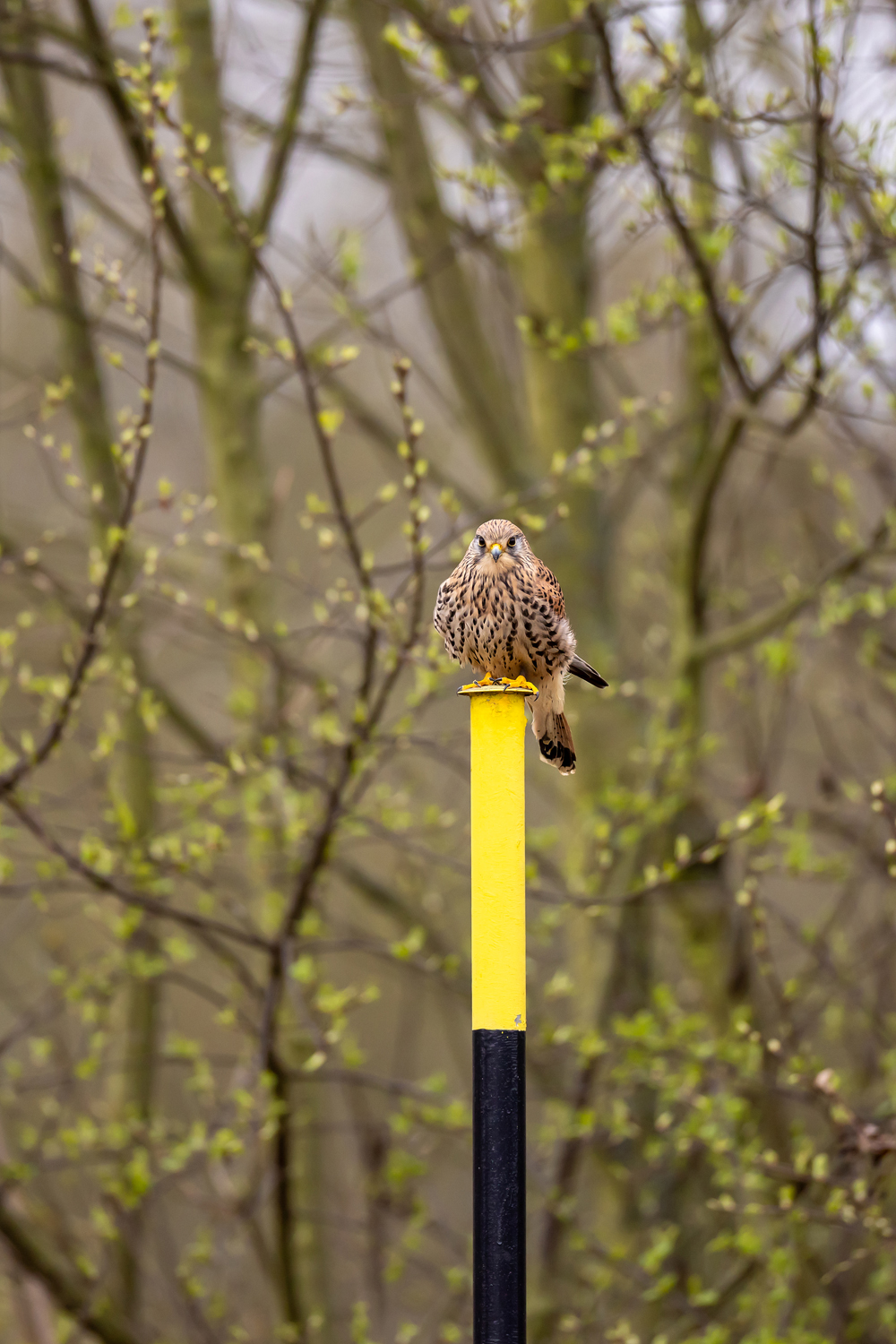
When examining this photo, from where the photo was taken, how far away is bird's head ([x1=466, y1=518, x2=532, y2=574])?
2652 millimetres

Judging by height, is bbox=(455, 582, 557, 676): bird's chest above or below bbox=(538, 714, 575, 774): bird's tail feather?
above

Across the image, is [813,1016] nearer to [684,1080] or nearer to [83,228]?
[684,1080]

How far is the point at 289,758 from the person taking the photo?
347 cm

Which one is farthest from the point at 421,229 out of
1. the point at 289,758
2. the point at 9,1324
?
the point at 9,1324

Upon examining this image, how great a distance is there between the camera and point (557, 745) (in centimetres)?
286

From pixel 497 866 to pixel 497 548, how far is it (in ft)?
2.57

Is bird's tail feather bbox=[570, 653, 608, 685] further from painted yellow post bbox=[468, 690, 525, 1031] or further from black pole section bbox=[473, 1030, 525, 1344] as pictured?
black pole section bbox=[473, 1030, 525, 1344]

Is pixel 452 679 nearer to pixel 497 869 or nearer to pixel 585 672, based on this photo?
pixel 585 672

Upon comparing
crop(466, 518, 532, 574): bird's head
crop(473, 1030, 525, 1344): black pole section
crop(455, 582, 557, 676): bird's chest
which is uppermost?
crop(466, 518, 532, 574): bird's head

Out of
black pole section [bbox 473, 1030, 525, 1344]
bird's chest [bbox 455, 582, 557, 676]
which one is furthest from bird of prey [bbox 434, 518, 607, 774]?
black pole section [bbox 473, 1030, 525, 1344]

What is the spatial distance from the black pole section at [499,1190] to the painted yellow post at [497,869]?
0.15ft

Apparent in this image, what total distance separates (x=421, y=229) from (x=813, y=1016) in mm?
3252

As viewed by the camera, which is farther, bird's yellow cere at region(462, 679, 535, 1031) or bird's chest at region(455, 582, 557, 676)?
bird's chest at region(455, 582, 557, 676)

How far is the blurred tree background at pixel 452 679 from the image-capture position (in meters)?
3.61
